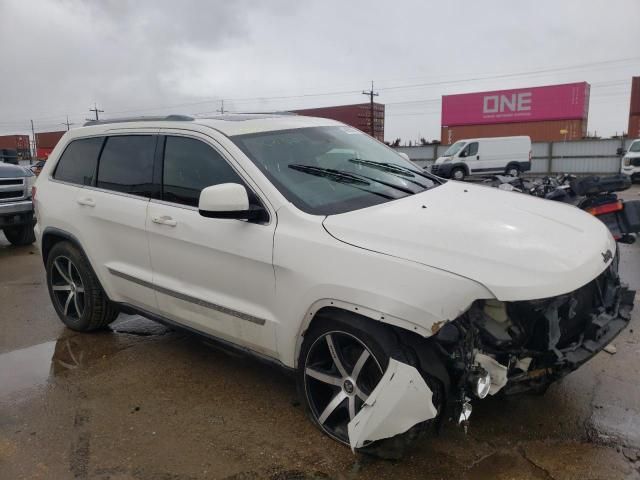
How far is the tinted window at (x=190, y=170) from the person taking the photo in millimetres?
3277

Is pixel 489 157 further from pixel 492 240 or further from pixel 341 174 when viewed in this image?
pixel 492 240

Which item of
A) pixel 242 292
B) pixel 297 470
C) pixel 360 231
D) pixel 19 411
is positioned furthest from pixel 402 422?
pixel 19 411

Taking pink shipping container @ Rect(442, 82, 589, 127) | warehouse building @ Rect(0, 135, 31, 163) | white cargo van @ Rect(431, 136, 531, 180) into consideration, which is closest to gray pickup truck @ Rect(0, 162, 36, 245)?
white cargo van @ Rect(431, 136, 531, 180)

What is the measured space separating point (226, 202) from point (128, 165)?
4.91 feet

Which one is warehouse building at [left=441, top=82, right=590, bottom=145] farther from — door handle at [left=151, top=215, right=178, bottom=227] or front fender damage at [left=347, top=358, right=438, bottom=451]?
front fender damage at [left=347, top=358, right=438, bottom=451]

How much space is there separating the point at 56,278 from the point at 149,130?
5.89 ft

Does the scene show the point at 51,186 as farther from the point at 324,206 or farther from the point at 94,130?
the point at 324,206

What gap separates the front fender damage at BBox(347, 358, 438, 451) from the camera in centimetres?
235

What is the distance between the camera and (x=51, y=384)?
372cm

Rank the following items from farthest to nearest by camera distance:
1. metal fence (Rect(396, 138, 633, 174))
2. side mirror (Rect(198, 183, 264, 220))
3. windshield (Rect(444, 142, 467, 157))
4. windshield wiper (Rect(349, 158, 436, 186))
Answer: metal fence (Rect(396, 138, 633, 174))
windshield (Rect(444, 142, 467, 157))
windshield wiper (Rect(349, 158, 436, 186))
side mirror (Rect(198, 183, 264, 220))

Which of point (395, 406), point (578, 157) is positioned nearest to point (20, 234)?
point (395, 406)

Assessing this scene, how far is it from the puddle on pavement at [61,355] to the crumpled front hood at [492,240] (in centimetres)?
254

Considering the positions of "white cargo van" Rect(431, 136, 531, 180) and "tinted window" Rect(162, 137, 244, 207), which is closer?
"tinted window" Rect(162, 137, 244, 207)

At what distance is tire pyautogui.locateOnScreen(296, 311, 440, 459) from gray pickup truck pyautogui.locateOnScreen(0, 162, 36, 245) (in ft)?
24.8
